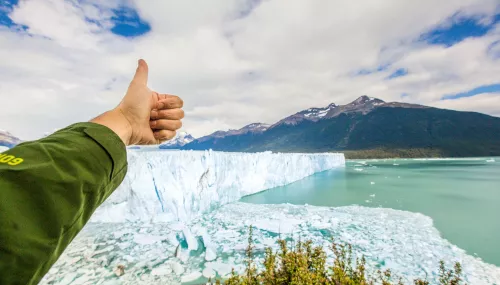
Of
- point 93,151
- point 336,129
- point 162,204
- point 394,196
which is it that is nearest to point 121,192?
point 162,204

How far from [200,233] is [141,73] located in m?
7.35

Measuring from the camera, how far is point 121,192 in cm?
1021

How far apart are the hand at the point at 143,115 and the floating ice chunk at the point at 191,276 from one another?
4.62m

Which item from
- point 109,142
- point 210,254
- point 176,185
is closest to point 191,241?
point 210,254

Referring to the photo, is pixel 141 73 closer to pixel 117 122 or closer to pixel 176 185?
pixel 117 122

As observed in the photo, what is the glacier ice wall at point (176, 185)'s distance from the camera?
1016 cm

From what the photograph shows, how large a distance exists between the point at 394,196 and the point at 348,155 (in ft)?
282

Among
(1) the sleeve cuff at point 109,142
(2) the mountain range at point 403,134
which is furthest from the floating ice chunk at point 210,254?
(2) the mountain range at point 403,134

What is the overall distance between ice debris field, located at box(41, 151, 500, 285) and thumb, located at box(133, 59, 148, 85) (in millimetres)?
4873

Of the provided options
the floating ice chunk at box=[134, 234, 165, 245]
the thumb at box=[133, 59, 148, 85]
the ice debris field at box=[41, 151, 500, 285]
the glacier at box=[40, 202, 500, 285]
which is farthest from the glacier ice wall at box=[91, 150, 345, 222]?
the thumb at box=[133, 59, 148, 85]

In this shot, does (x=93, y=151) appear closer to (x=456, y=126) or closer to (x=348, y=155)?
(x=348, y=155)

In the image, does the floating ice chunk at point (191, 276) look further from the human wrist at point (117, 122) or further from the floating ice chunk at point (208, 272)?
the human wrist at point (117, 122)

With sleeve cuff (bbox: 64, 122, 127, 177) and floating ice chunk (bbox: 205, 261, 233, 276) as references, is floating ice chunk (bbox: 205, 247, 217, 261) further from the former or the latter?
sleeve cuff (bbox: 64, 122, 127, 177)

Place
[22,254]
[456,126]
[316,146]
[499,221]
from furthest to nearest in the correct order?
[316,146], [456,126], [499,221], [22,254]
